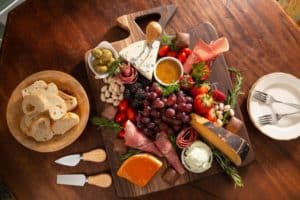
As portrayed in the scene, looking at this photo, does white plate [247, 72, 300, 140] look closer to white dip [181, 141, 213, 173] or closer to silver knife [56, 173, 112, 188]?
white dip [181, 141, 213, 173]

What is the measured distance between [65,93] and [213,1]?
747mm

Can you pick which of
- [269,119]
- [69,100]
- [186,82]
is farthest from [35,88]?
[269,119]

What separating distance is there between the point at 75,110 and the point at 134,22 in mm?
443

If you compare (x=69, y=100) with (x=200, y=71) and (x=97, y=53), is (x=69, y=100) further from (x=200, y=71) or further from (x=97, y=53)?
(x=200, y=71)

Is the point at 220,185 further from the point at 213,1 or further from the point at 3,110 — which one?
the point at 3,110

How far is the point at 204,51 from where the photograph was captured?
1.74m

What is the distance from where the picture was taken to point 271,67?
1.84 m

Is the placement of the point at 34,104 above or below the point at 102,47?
below

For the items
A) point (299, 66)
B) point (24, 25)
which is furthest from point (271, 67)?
point (24, 25)

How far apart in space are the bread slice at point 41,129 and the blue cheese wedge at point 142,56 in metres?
0.40

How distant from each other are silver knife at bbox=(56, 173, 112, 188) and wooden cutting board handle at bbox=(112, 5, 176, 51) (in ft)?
1.75

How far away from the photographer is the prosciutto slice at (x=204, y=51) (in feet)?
5.67

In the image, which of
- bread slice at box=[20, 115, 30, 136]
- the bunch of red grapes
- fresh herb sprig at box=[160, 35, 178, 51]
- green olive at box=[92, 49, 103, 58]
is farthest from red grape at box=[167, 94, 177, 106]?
bread slice at box=[20, 115, 30, 136]

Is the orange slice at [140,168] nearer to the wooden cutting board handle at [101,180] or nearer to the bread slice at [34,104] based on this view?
the wooden cutting board handle at [101,180]
